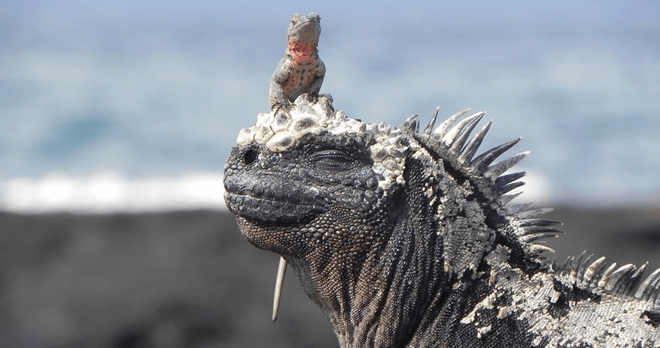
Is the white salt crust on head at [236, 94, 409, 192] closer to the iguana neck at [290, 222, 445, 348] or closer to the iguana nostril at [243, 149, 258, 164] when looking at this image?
the iguana nostril at [243, 149, 258, 164]

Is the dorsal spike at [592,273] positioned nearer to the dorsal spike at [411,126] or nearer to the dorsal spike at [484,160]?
the dorsal spike at [484,160]

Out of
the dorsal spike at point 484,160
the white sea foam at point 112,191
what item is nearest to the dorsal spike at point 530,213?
the dorsal spike at point 484,160

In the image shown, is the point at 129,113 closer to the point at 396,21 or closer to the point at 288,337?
the point at 288,337

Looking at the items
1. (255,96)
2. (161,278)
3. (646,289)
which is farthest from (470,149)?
(255,96)

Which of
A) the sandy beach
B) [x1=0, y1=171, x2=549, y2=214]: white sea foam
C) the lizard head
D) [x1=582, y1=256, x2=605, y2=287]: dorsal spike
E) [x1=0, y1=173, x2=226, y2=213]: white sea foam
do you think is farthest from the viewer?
[x1=0, y1=173, x2=226, y2=213]: white sea foam

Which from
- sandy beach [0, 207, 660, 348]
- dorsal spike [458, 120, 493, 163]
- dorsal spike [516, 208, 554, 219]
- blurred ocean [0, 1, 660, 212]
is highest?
blurred ocean [0, 1, 660, 212]

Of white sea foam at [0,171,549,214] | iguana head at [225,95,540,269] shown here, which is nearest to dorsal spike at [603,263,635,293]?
iguana head at [225,95,540,269]
